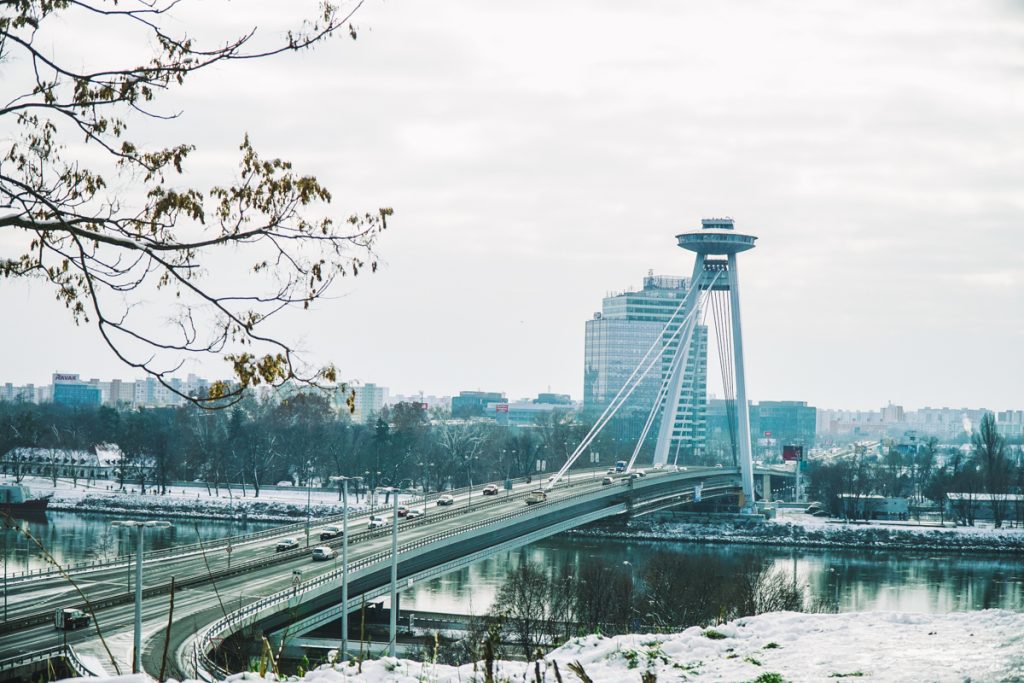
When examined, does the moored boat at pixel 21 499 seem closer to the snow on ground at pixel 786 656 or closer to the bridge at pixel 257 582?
the bridge at pixel 257 582

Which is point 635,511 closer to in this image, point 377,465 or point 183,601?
point 377,465

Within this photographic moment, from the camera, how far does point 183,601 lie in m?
23.4

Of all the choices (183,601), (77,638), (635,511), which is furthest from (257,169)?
(635,511)

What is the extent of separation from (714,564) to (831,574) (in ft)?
16.5

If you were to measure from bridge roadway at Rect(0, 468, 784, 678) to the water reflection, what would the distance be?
2120mm

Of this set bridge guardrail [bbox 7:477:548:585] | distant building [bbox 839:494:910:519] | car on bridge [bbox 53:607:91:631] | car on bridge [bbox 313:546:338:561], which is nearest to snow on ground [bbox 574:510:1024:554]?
distant building [bbox 839:494:910:519]

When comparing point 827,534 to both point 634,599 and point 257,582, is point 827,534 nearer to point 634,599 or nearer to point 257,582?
point 634,599

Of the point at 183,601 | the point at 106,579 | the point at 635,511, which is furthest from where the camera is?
the point at 635,511

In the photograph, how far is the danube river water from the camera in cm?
3575

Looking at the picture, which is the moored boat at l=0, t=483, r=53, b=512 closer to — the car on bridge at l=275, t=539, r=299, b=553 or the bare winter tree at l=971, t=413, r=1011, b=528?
the car on bridge at l=275, t=539, r=299, b=553

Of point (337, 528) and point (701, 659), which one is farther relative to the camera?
point (337, 528)

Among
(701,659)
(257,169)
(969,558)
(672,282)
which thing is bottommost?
(969,558)

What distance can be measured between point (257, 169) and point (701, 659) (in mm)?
4993

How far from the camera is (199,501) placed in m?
60.2
